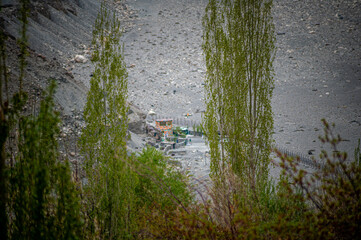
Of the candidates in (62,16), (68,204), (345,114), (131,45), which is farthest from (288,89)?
(68,204)

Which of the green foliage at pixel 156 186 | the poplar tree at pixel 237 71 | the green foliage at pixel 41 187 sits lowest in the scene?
the green foliage at pixel 156 186

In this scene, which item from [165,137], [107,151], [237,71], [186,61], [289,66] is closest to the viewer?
[107,151]

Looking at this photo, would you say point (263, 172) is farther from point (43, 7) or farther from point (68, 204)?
point (43, 7)

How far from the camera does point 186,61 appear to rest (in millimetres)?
17750

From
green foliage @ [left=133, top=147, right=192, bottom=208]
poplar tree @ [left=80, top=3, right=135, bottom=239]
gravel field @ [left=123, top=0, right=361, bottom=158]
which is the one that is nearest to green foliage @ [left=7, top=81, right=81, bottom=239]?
poplar tree @ [left=80, top=3, right=135, bottom=239]

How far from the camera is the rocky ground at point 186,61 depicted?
10.1 metres

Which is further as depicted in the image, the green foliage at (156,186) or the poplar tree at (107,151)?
the green foliage at (156,186)

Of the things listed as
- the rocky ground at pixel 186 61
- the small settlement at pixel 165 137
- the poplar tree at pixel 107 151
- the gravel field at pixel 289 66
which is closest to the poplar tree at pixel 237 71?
the poplar tree at pixel 107 151

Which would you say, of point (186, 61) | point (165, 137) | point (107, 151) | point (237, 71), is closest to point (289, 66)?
point (186, 61)

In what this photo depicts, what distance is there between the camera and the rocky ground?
10.1 m

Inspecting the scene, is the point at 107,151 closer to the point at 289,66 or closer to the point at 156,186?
the point at 156,186

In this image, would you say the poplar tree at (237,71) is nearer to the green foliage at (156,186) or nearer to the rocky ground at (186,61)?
the green foliage at (156,186)

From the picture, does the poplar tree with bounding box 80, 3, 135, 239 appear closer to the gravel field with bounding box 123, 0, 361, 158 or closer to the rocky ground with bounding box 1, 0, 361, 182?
the rocky ground with bounding box 1, 0, 361, 182

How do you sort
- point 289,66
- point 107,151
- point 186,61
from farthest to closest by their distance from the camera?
point 186,61 < point 289,66 < point 107,151
